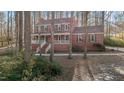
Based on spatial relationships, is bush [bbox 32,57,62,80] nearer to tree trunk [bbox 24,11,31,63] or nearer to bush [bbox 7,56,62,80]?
bush [bbox 7,56,62,80]

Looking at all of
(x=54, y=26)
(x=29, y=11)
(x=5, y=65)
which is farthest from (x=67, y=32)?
(x=5, y=65)

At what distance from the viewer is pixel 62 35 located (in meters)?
6.27

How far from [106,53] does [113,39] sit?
254 millimetres

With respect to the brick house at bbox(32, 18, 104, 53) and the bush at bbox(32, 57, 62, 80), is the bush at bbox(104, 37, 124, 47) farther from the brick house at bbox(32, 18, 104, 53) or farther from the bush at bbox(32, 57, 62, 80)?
the bush at bbox(32, 57, 62, 80)

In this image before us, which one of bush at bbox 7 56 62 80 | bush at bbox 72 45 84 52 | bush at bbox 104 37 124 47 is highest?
bush at bbox 104 37 124 47

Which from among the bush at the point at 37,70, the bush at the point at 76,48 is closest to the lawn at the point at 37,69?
the bush at the point at 37,70

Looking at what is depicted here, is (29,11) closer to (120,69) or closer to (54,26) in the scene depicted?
(54,26)

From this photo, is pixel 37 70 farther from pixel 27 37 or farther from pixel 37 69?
pixel 27 37

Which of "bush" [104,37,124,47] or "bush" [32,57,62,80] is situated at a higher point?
"bush" [104,37,124,47]

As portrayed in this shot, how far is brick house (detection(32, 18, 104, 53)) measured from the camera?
20.6ft

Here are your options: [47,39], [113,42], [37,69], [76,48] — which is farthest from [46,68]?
[113,42]

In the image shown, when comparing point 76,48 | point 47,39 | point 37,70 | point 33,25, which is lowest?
point 37,70

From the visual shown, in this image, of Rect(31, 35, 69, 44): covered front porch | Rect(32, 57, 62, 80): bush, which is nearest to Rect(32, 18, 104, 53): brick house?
Rect(31, 35, 69, 44): covered front porch
